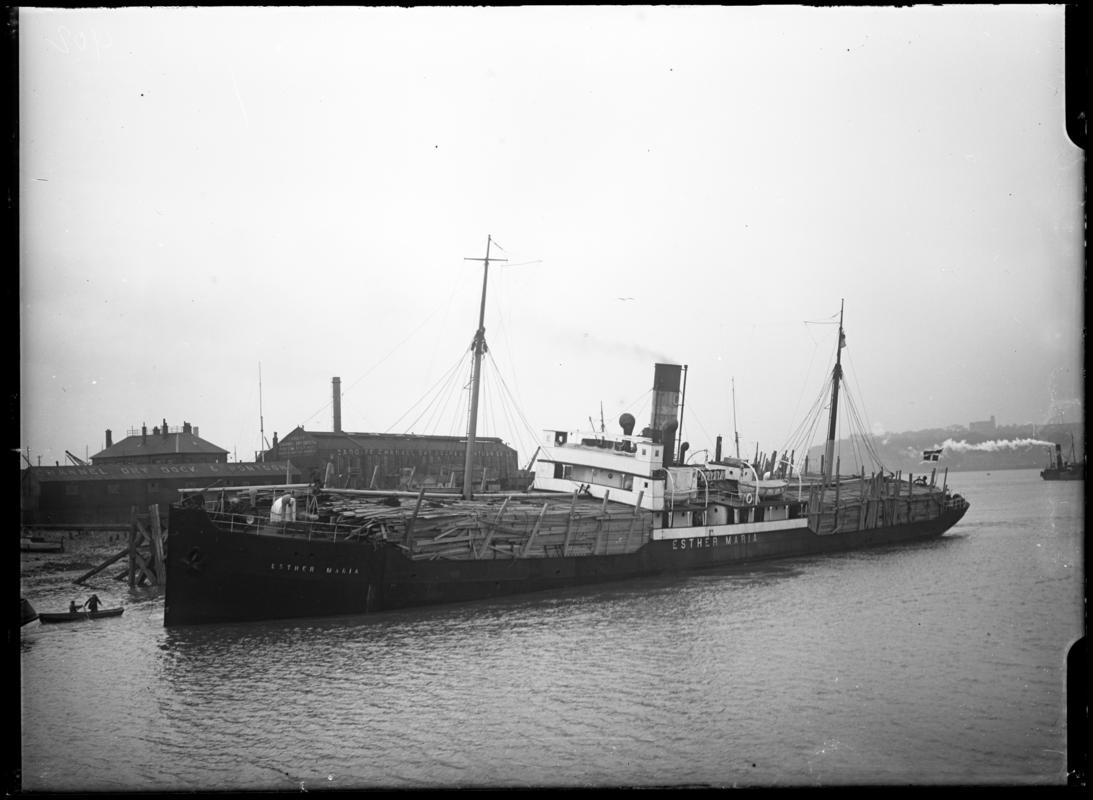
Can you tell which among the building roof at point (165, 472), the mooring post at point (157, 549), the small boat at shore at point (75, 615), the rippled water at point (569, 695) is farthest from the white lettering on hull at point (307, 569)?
the building roof at point (165, 472)

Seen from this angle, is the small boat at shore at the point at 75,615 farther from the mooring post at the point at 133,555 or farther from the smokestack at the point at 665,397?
the smokestack at the point at 665,397

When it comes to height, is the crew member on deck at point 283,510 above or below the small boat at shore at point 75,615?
above

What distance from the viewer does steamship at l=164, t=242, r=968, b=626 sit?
19.4m

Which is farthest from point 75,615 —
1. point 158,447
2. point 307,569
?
point 158,447

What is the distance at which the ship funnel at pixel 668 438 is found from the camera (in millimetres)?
29188

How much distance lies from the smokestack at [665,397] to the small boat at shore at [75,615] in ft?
58.3

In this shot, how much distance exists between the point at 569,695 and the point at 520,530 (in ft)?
27.9

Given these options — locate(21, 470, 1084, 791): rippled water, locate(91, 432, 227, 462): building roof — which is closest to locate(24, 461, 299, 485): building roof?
locate(91, 432, 227, 462): building roof

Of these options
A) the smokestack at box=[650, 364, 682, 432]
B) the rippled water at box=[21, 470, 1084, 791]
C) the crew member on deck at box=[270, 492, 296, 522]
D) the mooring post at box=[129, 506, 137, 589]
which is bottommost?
the rippled water at box=[21, 470, 1084, 791]

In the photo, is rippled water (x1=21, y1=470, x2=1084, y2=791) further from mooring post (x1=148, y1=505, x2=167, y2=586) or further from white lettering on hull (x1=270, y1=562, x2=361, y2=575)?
mooring post (x1=148, y1=505, x2=167, y2=586)

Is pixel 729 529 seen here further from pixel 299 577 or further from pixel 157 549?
pixel 157 549

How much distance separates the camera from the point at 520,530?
23.0m

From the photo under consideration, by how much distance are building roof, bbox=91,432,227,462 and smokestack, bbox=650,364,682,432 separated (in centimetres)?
2378
